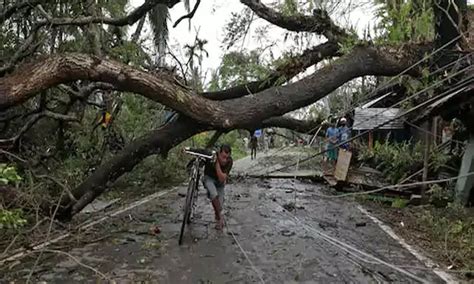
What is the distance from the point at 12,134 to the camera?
10422mm

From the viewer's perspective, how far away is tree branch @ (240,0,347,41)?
30.7 ft

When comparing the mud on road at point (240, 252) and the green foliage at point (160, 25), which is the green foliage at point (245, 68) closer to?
the mud on road at point (240, 252)

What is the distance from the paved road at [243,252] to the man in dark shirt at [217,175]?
480 millimetres

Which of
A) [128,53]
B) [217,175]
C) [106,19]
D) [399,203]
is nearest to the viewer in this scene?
[217,175]

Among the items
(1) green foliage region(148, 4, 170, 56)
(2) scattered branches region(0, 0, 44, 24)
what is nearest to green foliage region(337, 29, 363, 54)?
(2) scattered branches region(0, 0, 44, 24)

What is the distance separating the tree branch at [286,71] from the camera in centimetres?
920

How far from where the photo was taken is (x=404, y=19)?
812cm

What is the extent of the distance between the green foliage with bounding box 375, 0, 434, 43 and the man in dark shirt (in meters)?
3.37

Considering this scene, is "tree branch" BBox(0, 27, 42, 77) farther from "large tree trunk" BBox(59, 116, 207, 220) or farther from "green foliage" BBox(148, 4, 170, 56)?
"green foliage" BBox(148, 4, 170, 56)

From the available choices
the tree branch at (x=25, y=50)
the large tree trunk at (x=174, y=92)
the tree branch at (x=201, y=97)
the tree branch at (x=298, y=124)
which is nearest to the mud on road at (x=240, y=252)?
the large tree trunk at (x=174, y=92)

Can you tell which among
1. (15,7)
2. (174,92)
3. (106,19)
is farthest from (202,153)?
(15,7)

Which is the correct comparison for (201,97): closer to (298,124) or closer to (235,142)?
(298,124)

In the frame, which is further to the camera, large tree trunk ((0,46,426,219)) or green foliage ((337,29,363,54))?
green foliage ((337,29,363,54))

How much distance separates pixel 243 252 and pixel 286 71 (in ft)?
11.4
